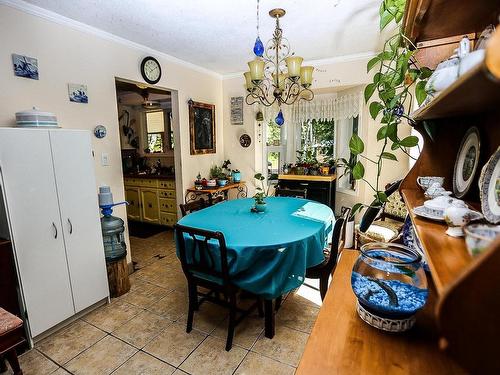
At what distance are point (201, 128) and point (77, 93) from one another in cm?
188

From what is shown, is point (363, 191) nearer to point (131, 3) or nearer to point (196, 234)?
point (196, 234)

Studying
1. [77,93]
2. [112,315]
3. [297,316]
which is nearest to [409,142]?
[297,316]

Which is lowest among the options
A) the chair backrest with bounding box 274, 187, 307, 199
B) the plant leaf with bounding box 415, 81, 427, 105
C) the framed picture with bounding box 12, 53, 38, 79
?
the chair backrest with bounding box 274, 187, 307, 199

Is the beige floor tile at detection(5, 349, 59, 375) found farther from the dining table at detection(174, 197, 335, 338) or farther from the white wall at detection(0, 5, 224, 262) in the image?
the white wall at detection(0, 5, 224, 262)

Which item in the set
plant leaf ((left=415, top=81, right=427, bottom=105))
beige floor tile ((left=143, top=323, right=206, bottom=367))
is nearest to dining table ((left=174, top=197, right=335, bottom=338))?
beige floor tile ((left=143, top=323, right=206, bottom=367))

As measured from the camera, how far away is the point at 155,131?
514cm

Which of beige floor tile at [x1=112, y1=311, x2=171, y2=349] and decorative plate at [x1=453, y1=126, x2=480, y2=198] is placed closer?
decorative plate at [x1=453, y1=126, x2=480, y2=198]

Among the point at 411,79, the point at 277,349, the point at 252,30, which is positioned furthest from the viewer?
the point at 252,30

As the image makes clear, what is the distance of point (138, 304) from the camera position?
2.48 meters

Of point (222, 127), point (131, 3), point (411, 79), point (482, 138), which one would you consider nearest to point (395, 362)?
point (482, 138)

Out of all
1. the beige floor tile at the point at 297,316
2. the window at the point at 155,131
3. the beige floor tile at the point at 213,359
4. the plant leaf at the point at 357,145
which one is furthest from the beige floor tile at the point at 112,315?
the window at the point at 155,131

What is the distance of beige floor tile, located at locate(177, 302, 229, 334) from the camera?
2.17 meters

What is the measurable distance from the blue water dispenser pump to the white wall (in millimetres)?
321

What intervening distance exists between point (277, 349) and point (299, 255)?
706 millimetres
